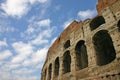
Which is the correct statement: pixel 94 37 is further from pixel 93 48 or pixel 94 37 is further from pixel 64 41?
pixel 64 41

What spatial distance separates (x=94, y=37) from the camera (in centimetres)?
1087

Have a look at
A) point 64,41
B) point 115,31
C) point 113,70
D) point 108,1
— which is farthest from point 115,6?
point 64,41

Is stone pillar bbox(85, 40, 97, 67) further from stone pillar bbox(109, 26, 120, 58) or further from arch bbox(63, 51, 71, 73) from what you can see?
arch bbox(63, 51, 71, 73)

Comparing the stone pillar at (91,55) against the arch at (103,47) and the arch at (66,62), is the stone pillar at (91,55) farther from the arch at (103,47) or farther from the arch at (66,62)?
the arch at (66,62)

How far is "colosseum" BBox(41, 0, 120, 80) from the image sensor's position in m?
8.98

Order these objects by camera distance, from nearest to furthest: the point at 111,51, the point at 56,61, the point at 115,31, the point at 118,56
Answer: the point at 118,56, the point at 115,31, the point at 111,51, the point at 56,61

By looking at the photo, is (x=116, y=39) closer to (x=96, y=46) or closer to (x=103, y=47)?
(x=96, y=46)

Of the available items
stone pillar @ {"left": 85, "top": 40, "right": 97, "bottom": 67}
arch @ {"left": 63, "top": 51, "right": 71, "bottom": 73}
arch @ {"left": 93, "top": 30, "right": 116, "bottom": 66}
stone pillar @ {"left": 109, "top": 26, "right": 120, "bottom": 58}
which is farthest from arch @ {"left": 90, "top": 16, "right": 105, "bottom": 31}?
arch @ {"left": 63, "top": 51, "right": 71, "bottom": 73}

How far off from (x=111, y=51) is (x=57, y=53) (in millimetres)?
5448

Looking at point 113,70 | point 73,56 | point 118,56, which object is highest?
point 73,56

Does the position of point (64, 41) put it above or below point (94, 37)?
above

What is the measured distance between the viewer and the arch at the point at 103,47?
10408 millimetres

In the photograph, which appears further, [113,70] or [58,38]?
[58,38]

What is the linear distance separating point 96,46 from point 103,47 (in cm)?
138
